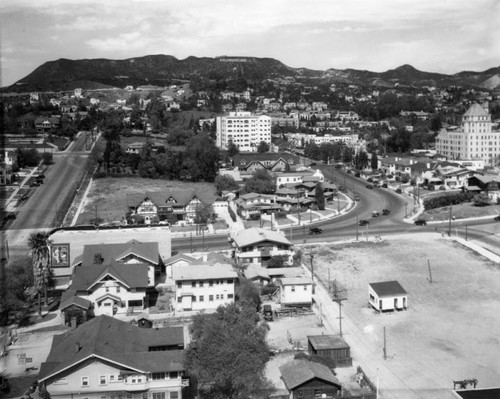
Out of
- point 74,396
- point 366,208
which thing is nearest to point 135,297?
point 74,396

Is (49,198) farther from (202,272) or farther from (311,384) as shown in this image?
(311,384)

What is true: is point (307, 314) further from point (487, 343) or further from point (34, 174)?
point (34, 174)

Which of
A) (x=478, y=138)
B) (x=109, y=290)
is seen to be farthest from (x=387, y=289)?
(x=478, y=138)

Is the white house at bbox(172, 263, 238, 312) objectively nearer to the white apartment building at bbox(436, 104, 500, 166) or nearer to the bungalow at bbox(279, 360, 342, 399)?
the bungalow at bbox(279, 360, 342, 399)

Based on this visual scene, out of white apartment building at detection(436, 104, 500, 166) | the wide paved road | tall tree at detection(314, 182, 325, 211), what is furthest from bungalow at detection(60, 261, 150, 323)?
white apartment building at detection(436, 104, 500, 166)

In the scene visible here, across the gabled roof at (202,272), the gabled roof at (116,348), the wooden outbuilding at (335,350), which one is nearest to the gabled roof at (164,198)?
the gabled roof at (202,272)

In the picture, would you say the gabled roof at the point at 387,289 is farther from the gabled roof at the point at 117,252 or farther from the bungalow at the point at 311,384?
the gabled roof at the point at 117,252
